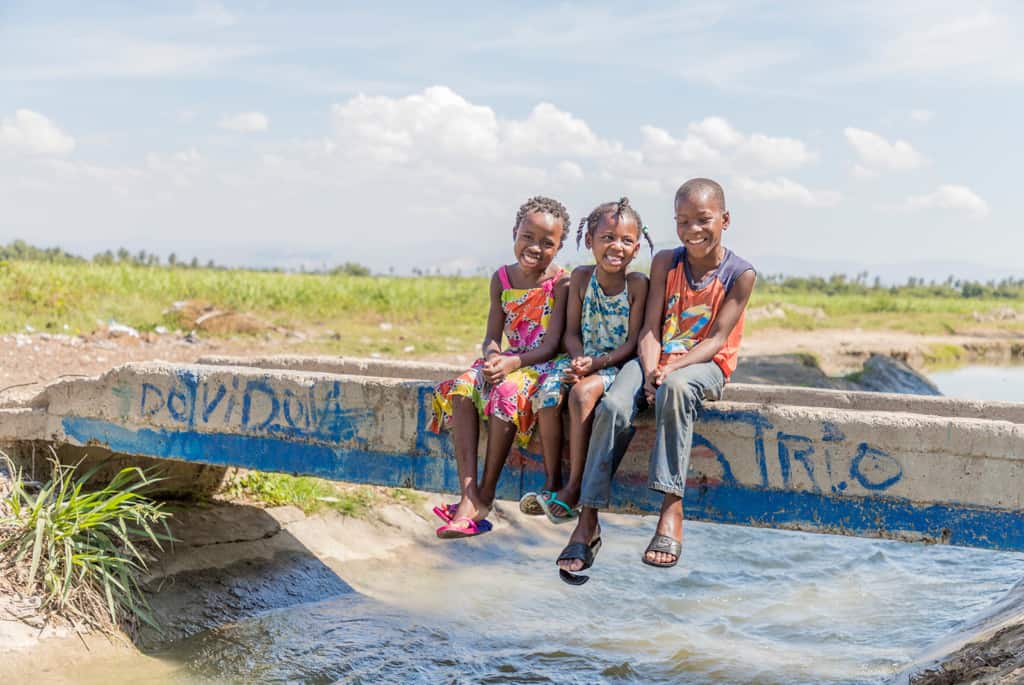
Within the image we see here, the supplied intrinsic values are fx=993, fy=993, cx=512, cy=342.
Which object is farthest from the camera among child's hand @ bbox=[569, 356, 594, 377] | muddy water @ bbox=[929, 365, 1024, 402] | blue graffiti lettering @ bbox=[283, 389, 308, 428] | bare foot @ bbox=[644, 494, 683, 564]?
muddy water @ bbox=[929, 365, 1024, 402]

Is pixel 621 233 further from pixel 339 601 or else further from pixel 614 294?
pixel 339 601

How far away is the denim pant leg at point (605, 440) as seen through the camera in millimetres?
3748

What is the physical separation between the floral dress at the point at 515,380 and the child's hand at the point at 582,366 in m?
0.14

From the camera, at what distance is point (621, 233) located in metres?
4.09

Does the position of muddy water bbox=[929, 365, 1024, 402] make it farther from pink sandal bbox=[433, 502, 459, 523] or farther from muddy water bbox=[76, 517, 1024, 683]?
pink sandal bbox=[433, 502, 459, 523]

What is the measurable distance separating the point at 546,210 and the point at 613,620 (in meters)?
2.64

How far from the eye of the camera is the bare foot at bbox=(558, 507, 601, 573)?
3.68 meters

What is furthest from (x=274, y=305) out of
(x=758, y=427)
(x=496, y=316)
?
(x=758, y=427)

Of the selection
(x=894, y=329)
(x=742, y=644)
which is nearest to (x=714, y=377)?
(x=742, y=644)

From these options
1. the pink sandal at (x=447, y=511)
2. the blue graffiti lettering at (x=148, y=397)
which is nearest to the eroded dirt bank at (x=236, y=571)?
the blue graffiti lettering at (x=148, y=397)

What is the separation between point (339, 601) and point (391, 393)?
182 centimetres

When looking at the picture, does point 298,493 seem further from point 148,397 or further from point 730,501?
point 730,501

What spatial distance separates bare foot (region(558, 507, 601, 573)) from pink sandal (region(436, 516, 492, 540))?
0.40m

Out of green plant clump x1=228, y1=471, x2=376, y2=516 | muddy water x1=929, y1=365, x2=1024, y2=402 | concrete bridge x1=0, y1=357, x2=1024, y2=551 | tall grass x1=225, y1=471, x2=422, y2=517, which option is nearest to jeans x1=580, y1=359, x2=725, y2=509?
concrete bridge x1=0, y1=357, x2=1024, y2=551
